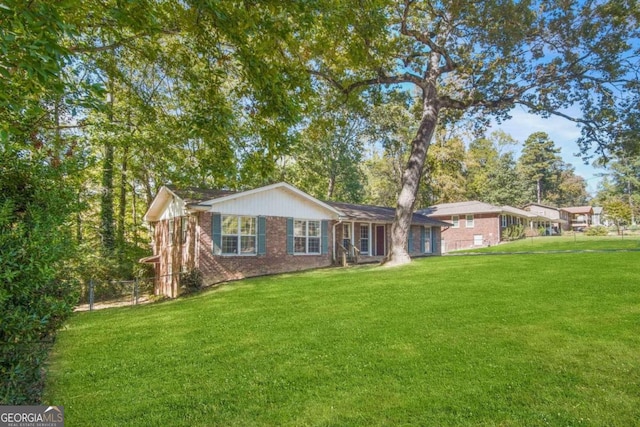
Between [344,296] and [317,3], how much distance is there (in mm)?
6298

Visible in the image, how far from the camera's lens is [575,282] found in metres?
8.93

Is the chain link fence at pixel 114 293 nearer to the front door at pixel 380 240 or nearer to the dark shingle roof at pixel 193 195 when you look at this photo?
the dark shingle roof at pixel 193 195

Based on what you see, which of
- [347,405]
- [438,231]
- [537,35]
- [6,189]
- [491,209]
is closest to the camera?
[6,189]

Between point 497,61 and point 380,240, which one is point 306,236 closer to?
point 380,240

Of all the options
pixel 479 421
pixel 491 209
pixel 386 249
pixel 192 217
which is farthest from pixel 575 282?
pixel 491 209

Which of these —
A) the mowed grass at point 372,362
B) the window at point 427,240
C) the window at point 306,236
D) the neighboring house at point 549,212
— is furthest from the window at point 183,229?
the neighboring house at point 549,212

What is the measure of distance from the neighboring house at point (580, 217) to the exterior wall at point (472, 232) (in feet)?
97.6

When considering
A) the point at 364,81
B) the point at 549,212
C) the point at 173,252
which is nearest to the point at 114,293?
the point at 173,252

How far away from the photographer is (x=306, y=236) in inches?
707

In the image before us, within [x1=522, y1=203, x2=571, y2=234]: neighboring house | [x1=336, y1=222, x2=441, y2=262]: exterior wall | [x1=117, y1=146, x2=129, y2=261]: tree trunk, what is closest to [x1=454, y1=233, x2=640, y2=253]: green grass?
[x1=336, y1=222, x2=441, y2=262]: exterior wall

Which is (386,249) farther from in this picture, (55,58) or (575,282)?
(55,58)

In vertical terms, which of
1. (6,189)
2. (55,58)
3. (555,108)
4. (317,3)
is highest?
(555,108)

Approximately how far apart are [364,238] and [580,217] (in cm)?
5492

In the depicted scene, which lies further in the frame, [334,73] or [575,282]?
[334,73]
